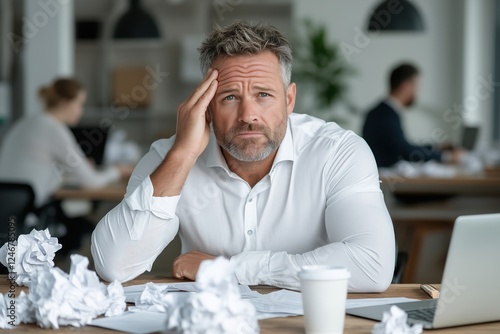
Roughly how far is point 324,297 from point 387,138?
478 cm

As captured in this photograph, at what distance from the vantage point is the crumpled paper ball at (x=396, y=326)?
137 centimetres

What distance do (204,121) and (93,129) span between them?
3715 millimetres

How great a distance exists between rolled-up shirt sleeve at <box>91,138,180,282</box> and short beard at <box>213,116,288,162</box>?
0.68 feet

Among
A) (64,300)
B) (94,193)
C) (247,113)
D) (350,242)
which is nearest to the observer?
(64,300)

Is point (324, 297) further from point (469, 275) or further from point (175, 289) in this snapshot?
point (175, 289)

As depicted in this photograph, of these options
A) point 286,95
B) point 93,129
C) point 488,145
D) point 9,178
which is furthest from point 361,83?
point 286,95

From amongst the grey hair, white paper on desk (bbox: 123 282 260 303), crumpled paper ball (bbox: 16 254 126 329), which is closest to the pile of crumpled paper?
crumpled paper ball (bbox: 16 254 126 329)

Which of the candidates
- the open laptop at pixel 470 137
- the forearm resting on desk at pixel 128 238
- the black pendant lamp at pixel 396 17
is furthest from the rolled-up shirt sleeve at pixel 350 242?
the open laptop at pixel 470 137

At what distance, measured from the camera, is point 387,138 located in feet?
19.9

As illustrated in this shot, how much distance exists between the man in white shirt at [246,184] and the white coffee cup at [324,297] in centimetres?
55

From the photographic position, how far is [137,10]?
698 centimetres

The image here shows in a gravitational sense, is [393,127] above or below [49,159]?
above

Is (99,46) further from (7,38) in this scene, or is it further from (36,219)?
(36,219)

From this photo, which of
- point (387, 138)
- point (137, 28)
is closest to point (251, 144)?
point (387, 138)
